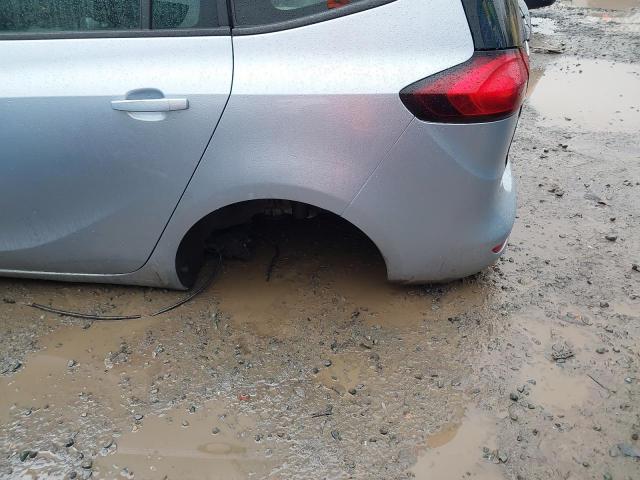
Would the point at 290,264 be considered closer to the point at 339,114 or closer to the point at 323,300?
the point at 323,300

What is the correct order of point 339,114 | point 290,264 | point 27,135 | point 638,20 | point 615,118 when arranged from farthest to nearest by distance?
1. point 638,20
2. point 615,118
3. point 290,264
4. point 27,135
5. point 339,114

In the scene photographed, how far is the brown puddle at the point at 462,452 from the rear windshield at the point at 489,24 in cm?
139

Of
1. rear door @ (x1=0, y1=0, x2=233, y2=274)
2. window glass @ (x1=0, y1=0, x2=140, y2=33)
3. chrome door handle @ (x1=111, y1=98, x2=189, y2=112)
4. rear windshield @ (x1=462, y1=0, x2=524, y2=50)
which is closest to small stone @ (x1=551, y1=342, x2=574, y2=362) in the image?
rear windshield @ (x1=462, y1=0, x2=524, y2=50)

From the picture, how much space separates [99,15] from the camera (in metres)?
2.18

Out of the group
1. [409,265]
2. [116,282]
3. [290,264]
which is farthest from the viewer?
[290,264]

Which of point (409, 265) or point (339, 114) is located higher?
point (339, 114)

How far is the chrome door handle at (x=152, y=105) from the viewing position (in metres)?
2.10

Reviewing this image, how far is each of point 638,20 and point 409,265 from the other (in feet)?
28.4

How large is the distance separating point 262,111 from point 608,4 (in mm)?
10390

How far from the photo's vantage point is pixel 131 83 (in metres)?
2.12

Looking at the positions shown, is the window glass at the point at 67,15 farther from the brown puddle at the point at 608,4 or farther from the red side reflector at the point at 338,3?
the brown puddle at the point at 608,4

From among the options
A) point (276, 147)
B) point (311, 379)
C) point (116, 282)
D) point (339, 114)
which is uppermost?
point (339, 114)

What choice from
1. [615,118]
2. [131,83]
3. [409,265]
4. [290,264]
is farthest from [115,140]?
[615,118]

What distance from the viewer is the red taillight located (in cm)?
201
